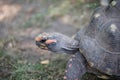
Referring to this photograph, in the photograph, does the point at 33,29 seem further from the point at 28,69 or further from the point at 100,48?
the point at 100,48

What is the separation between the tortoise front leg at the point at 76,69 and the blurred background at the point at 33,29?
0.54 meters

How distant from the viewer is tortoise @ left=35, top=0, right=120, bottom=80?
3.73 metres

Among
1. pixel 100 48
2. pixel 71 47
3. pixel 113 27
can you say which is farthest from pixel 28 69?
pixel 113 27

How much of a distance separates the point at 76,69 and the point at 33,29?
243 cm

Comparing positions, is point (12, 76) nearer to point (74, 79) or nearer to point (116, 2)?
point (74, 79)

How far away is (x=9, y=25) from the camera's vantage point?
6.49 meters

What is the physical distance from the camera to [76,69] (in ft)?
13.4

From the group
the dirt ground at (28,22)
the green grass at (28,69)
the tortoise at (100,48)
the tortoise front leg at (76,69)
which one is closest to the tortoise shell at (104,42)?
the tortoise at (100,48)

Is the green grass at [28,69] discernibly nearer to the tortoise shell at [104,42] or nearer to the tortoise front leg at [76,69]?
the tortoise front leg at [76,69]

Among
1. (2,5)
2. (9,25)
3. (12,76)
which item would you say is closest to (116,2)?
(12,76)

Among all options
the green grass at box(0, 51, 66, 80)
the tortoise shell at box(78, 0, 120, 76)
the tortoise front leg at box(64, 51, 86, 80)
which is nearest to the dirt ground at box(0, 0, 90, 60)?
the green grass at box(0, 51, 66, 80)

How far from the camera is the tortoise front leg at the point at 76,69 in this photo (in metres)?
4.05

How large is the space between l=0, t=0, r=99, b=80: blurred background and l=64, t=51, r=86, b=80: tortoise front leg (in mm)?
537

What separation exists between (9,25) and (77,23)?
1.71m
